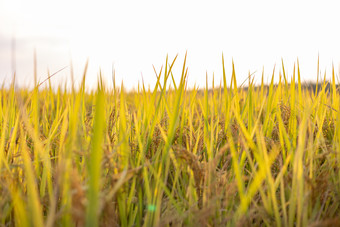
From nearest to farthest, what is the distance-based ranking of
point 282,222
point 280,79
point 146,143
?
point 282,222 < point 146,143 < point 280,79

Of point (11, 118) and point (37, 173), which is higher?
point (11, 118)

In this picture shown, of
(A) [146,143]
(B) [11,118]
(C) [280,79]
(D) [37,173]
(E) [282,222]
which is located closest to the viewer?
(E) [282,222]

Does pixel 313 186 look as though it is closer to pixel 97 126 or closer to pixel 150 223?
pixel 150 223

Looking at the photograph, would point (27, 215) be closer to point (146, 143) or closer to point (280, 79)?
point (146, 143)

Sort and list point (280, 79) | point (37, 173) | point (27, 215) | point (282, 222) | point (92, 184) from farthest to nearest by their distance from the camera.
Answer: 1. point (280, 79)
2. point (37, 173)
3. point (282, 222)
4. point (27, 215)
5. point (92, 184)

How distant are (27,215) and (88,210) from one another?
0.82ft

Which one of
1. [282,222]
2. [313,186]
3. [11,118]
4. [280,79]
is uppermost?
[280,79]

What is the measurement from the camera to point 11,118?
132cm

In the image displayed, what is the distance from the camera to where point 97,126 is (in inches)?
20.9

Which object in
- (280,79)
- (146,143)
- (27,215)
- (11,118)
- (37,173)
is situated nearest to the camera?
(27,215)

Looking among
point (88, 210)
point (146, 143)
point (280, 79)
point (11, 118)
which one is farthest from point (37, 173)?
point (280, 79)

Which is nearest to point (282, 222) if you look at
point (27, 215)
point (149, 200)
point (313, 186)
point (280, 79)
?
point (313, 186)

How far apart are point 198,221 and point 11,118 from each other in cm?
102

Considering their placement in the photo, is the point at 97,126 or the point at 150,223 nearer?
the point at 97,126
